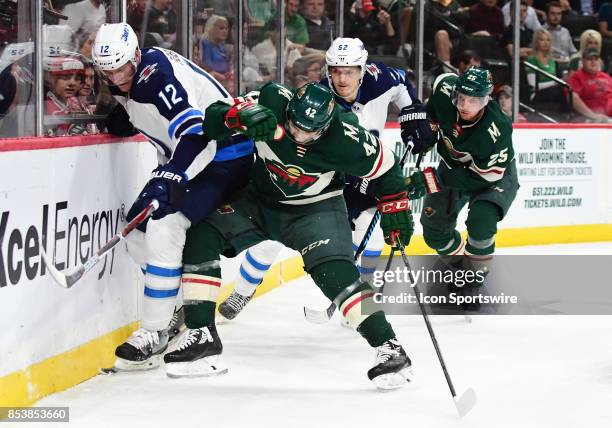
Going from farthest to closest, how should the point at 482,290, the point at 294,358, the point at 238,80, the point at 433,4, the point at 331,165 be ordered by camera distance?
1. the point at 433,4
2. the point at 238,80
3. the point at 482,290
4. the point at 294,358
5. the point at 331,165

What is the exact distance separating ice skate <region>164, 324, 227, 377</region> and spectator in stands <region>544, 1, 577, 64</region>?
5835 millimetres

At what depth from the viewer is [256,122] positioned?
143 inches

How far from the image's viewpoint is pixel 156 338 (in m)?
4.14

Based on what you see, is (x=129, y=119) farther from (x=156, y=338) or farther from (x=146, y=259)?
(x=156, y=338)

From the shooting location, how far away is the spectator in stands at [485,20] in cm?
853

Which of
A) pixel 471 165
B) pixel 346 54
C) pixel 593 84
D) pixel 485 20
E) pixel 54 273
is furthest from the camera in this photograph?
pixel 593 84

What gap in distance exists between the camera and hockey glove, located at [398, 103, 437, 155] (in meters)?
5.09

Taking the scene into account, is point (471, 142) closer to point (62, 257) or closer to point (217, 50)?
point (217, 50)

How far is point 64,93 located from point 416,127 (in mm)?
1612

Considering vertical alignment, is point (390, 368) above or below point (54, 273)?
below

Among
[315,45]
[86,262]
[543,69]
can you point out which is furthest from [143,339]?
[543,69]

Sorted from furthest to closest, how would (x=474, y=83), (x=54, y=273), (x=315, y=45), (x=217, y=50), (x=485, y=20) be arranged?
(x=485, y=20)
(x=315, y=45)
(x=217, y=50)
(x=474, y=83)
(x=54, y=273)

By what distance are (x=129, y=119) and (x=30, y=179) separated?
2.33 ft

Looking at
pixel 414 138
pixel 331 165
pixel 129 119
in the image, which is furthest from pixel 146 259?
pixel 414 138
